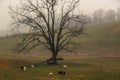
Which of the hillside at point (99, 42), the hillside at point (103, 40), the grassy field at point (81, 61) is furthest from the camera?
the hillside at point (103, 40)

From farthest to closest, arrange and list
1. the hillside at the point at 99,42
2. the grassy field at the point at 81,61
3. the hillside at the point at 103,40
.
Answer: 1. the hillside at the point at 103,40
2. the hillside at the point at 99,42
3. the grassy field at the point at 81,61

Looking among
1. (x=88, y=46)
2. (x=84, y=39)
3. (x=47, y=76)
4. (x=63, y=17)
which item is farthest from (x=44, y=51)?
(x=47, y=76)

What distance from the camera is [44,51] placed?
276 feet

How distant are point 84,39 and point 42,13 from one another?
170ft

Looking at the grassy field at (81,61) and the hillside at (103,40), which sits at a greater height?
the hillside at (103,40)

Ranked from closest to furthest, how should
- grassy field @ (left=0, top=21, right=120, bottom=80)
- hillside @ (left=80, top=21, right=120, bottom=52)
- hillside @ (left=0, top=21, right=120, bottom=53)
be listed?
grassy field @ (left=0, top=21, right=120, bottom=80)
hillside @ (left=0, top=21, right=120, bottom=53)
hillside @ (left=80, top=21, right=120, bottom=52)

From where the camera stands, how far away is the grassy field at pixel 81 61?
113ft

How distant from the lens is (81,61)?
191 feet

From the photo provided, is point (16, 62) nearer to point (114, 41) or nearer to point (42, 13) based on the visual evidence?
point (42, 13)

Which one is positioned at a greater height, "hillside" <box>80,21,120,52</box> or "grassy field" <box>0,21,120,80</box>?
"hillside" <box>80,21,120,52</box>

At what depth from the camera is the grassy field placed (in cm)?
3447

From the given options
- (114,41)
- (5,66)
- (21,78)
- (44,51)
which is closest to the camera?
(21,78)

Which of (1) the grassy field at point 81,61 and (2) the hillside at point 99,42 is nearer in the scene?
(1) the grassy field at point 81,61

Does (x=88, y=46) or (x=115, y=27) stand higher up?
(x=115, y=27)
